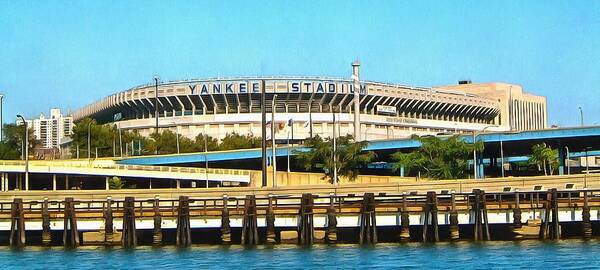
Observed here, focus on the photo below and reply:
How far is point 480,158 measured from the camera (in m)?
165

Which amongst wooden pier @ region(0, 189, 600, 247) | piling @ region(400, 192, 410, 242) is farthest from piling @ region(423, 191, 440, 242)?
piling @ region(400, 192, 410, 242)

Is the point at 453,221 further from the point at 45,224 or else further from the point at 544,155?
the point at 544,155

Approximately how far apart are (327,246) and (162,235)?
10.8 meters

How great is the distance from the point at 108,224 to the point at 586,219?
2575 cm

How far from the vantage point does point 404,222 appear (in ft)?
205

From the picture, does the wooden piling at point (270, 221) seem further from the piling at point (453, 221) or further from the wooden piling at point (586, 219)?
the wooden piling at point (586, 219)

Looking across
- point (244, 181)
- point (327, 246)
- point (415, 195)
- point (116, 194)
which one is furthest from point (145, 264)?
point (244, 181)

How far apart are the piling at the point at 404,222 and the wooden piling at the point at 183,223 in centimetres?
1152

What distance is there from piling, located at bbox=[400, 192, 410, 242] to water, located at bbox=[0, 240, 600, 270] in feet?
1.86

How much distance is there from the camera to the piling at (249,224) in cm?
6247

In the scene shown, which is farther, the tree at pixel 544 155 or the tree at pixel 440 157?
the tree at pixel 544 155

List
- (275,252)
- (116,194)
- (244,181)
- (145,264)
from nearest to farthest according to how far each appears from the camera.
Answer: (145,264)
(275,252)
(116,194)
(244,181)

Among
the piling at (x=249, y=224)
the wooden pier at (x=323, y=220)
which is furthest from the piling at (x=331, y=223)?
the piling at (x=249, y=224)

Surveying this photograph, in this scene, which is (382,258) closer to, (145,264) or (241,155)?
(145,264)
